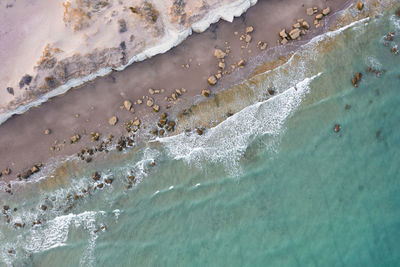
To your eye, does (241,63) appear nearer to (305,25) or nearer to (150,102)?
(305,25)

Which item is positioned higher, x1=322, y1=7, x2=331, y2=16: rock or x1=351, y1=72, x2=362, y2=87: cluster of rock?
x1=322, y1=7, x2=331, y2=16: rock

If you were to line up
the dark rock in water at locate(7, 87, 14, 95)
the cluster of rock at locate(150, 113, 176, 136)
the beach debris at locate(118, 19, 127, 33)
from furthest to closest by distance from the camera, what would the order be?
1. the cluster of rock at locate(150, 113, 176, 136)
2. the dark rock in water at locate(7, 87, 14, 95)
3. the beach debris at locate(118, 19, 127, 33)

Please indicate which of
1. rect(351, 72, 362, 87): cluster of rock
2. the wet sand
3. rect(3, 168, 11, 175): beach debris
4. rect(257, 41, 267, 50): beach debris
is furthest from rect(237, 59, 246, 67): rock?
rect(3, 168, 11, 175): beach debris

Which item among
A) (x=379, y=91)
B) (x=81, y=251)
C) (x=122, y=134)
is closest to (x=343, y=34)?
(x=379, y=91)

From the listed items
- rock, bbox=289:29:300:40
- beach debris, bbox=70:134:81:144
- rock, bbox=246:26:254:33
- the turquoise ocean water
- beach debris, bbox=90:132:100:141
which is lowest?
the turquoise ocean water

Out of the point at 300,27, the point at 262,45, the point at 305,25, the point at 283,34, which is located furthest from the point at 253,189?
the point at 305,25

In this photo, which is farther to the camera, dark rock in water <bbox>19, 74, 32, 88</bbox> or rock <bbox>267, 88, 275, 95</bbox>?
rock <bbox>267, 88, 275, 95</bbox>

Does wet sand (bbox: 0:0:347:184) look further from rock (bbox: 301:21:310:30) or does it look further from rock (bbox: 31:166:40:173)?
rock (bbox: 31:166:40:173)
